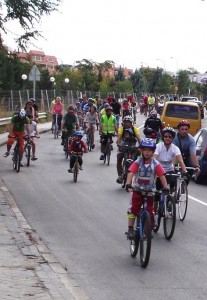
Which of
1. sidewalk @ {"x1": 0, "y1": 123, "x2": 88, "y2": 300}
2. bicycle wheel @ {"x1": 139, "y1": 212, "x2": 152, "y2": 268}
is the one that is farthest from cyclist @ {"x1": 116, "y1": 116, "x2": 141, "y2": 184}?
bicycle wheel @ {"x1": 139, "y1": 212, "x2": 152, "y2": 268}

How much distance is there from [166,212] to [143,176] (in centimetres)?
181

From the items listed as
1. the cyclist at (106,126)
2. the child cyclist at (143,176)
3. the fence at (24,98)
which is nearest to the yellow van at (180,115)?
the fence at (24,98)

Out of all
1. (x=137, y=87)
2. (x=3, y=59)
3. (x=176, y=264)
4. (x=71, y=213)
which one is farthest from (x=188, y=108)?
(x=137, y=87)

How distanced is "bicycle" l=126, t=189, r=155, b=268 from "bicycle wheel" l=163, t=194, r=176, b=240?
5.09 ft

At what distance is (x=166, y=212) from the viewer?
11.3 meters

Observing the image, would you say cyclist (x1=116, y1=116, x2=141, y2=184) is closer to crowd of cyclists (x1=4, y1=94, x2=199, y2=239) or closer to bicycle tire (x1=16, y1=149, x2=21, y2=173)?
crowd of cyclists (x1=4, y1=94, x2=199, y2=239)

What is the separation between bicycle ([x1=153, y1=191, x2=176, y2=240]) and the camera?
11.1 meters

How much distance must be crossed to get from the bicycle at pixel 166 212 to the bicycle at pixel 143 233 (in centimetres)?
156

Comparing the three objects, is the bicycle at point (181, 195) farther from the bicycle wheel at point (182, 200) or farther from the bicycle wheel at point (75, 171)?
the bicycle wheel at point (75, 171)

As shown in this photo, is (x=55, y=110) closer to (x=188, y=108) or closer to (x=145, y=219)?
(x=188, y=108)

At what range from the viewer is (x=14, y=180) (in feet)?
60.0

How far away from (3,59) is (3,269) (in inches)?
695

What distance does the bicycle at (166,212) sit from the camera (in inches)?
437

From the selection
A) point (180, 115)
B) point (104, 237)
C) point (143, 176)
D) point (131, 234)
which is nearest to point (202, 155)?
point (104, 237)
